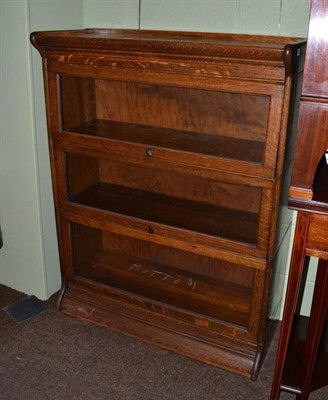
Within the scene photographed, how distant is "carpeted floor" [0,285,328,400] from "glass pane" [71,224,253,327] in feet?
0.66

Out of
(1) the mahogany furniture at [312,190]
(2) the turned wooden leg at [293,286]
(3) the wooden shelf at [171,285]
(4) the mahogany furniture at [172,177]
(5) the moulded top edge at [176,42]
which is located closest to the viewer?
(1) the mahogany furniture at [312,190]

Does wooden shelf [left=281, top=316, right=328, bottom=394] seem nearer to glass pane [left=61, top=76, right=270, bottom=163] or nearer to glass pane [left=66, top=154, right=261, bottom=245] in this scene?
glass pane [left=66, top=154, right=261, bottom=245]

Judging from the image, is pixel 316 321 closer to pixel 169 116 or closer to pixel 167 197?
pixel 167 197

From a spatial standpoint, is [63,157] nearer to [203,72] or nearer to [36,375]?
[203,72]

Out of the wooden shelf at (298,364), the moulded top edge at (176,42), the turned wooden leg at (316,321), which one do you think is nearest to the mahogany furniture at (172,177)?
the moulded top edge at (176,42)

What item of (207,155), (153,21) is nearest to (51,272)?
(207,155)

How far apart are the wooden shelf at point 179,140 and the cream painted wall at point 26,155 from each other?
0.80ft

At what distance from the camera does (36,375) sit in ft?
5.74

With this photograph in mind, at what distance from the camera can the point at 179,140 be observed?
5.70 feet

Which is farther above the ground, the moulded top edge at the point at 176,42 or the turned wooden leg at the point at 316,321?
the moulded top edge at the point at 176,42

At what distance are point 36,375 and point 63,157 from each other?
2.71 ft

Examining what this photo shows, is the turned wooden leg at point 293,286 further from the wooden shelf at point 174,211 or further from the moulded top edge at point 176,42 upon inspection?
the moulded top edge at point 176,42

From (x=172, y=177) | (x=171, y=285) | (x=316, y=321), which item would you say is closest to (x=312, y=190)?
(x=316, y=321)

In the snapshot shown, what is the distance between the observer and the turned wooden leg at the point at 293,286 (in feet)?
4.10
